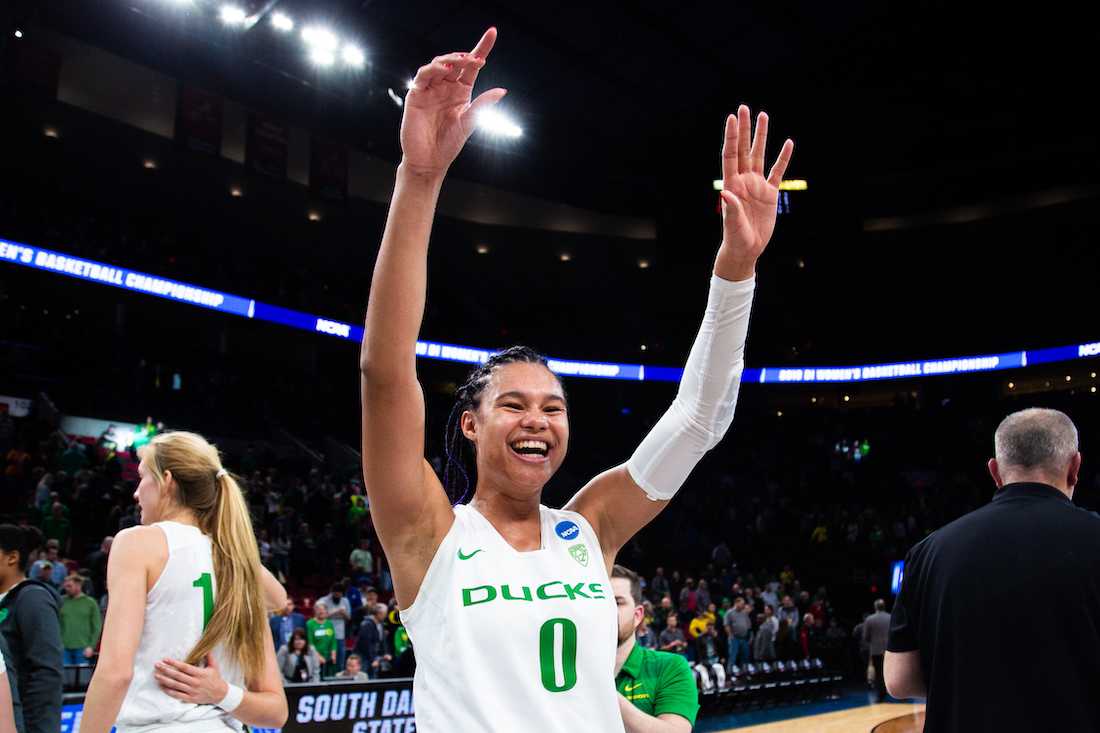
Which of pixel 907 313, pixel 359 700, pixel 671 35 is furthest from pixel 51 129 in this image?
pixel 907 313

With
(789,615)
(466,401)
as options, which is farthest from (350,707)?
(789,615)

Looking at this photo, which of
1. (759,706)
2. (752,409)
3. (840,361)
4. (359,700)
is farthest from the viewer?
(752,409)

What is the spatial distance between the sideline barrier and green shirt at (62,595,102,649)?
706cm

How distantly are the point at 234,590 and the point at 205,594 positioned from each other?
8cm

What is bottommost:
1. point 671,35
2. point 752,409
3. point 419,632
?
point 419,632

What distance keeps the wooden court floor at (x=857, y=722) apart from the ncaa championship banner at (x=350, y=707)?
4.28 m

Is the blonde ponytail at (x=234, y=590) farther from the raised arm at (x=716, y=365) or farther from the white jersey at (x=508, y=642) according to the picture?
the raised arm at (x=716, y=365)

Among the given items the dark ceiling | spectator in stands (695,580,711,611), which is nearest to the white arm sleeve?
spectator in stands (695,580,711,611)

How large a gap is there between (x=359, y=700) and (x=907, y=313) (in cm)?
2166

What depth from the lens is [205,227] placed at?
23.0 meters

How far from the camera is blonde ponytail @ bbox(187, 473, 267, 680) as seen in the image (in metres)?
2.61

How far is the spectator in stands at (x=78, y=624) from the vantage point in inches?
347

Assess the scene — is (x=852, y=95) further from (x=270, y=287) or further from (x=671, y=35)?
(x=270, y=287)

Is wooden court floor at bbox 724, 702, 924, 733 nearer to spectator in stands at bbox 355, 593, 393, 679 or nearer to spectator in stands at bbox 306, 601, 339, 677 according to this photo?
spectator in stands at bbox 355, 593, 393, 679
